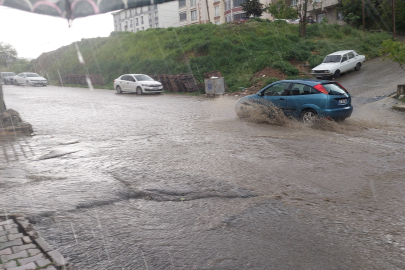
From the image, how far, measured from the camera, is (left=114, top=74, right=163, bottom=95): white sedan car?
23438 mm

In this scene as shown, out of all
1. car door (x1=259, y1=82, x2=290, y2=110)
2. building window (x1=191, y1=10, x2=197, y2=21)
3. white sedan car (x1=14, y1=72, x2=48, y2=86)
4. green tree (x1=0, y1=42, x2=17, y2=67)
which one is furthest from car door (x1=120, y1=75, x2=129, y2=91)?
building window (x1=191, y1=10, x2=197, y2=21)

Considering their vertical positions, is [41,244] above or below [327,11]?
below

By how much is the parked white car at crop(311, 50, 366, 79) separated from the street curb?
2040cm

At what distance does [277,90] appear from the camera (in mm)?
11297

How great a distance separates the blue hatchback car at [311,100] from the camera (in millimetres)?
10070

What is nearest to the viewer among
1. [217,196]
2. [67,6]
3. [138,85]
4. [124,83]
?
[67,6]

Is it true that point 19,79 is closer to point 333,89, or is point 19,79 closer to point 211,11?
point 333,89

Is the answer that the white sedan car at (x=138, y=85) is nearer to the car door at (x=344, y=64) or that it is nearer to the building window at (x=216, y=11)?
the car door at (x=344, y=64)

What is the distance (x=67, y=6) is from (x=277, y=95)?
9913 millimetres

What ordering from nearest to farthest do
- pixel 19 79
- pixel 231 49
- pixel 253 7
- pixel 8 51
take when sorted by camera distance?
pixel 8 51, pixel 231 49, pixel 19 79, pixel 253 7

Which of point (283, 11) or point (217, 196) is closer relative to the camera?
point (217, 196)

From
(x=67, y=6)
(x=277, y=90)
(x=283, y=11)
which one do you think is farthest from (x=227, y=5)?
(x=67, y=6)

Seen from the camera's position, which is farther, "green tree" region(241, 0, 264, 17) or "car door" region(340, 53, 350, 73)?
"green tree" region(241, 0, 264, 17)

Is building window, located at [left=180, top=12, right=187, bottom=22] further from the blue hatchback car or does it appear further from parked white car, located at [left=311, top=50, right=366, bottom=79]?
the blue hatchback car
